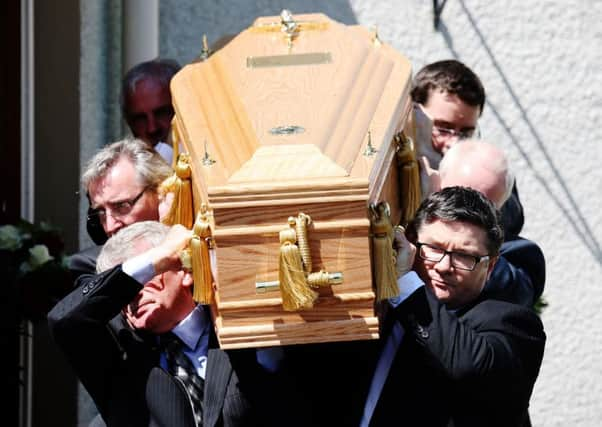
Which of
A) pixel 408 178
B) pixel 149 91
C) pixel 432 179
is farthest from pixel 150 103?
pixel 408 178

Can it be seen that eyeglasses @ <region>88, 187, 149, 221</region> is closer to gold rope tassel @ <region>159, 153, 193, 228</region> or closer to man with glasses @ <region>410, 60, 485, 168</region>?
gold rope tassel @ <region>159, 153, 193, 228</region>

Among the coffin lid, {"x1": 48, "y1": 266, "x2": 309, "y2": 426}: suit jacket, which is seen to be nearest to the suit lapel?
{"x1": 48, "y1": 266, "x2": 309, "y2": 426}: suit jacket

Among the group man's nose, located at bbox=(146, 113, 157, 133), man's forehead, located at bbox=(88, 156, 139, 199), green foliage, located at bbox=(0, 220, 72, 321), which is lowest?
green foliage, located at bbox=(0, 220, 72, 321)

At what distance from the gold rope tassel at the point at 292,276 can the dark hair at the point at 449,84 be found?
1806 mm

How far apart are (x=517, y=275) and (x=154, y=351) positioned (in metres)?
1.34

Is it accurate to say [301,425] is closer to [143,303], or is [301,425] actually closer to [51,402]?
[143,303]

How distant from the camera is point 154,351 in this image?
5.39m

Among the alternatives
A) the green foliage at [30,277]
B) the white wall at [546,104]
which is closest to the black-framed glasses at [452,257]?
the green foliage at [30,277]

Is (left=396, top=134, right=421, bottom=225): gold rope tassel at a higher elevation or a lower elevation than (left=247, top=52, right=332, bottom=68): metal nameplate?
lower

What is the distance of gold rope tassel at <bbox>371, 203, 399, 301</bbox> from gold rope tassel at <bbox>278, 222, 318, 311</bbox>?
0.78 ft

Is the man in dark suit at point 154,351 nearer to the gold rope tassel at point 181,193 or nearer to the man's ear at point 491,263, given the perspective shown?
the gold rope tassel at point 181,193

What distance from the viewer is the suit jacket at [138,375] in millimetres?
5141

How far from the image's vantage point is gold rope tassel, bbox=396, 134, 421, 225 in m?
5.50

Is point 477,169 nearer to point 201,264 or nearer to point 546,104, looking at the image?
point 201,264
